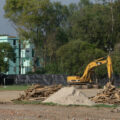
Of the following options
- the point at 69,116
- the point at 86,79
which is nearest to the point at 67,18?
the point at 86,79

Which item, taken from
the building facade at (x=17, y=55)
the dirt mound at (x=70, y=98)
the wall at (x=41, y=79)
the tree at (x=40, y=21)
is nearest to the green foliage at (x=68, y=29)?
the tree at (x=40, y=21)

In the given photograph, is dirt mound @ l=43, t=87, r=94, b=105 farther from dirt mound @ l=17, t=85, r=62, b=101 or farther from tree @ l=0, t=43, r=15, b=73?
tree @ l=0, t=43, r=15, b=73

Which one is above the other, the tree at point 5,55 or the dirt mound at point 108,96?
the tree at point 5,55

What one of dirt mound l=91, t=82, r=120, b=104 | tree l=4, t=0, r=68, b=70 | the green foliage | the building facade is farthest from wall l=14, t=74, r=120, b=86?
dirt mound l=91, t=82, r=120, b=104

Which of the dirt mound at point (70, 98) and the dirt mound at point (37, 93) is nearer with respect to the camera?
the dirt mound at point (70, 98)

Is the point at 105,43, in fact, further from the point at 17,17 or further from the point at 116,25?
the point at 17,17

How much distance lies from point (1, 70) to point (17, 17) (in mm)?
11761

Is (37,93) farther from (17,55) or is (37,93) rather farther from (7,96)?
(17,55)

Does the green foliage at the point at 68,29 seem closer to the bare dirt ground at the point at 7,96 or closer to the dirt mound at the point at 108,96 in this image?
the bare dirt ground at the point at 7,96

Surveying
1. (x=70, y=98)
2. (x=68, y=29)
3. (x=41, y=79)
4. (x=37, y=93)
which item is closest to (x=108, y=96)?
(x=70, y=98)

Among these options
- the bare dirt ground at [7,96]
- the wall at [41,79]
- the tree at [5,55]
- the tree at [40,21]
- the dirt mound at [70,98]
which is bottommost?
the bare dirt ground at [7,96]

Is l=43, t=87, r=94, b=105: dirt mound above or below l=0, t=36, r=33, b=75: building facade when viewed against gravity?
below

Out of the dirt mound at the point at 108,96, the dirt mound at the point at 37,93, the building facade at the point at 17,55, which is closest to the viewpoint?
the dirt mound at the point at 108,96

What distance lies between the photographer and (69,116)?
14453 mm
